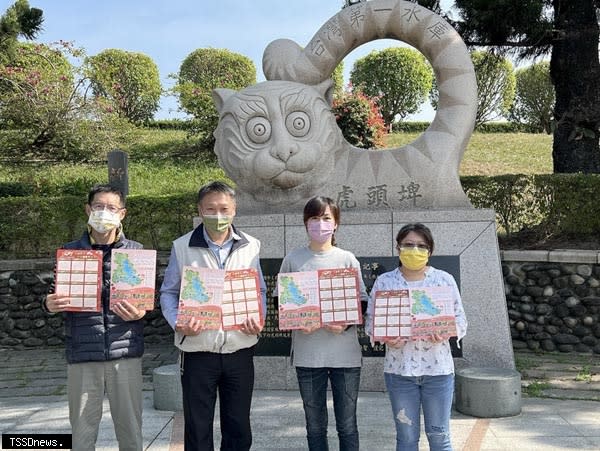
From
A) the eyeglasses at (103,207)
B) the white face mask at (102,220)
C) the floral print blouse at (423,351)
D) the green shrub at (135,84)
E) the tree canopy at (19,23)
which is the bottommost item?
the floral print blouse at (423,351)

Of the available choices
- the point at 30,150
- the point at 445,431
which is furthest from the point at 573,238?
the point at 30,150

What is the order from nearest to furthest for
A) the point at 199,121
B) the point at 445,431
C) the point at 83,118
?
the point at 445,431
the point at 83,118
the point at 199,121

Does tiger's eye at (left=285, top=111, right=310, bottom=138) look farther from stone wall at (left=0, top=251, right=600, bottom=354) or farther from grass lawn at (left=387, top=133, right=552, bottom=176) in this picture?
grass lawn at (left=387, top=133, right=552, bottom=176)

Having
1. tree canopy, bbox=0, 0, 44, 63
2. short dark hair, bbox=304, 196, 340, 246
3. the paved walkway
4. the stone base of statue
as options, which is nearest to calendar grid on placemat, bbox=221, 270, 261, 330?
short dark hair, bbox=304, 196, 340, 246

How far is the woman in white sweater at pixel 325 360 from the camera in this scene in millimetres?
2922

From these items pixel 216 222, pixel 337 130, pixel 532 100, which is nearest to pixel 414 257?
pixel 216 222

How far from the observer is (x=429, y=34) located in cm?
525

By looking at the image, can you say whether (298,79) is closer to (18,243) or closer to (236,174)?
(236,174)

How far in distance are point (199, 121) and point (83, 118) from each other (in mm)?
2877

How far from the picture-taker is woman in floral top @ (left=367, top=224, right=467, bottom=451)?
2.76 metres

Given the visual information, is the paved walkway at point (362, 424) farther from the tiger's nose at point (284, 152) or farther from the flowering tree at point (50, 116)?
the flowering tree at point (50, 116)

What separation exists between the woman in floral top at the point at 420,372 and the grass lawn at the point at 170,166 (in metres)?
8.71

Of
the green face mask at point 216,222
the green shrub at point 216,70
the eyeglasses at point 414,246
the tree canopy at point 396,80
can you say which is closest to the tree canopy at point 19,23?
the green shrub at point 216,70

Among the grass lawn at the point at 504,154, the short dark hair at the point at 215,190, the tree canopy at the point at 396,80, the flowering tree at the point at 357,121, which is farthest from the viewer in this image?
the tree canopy at the point at 396,80
